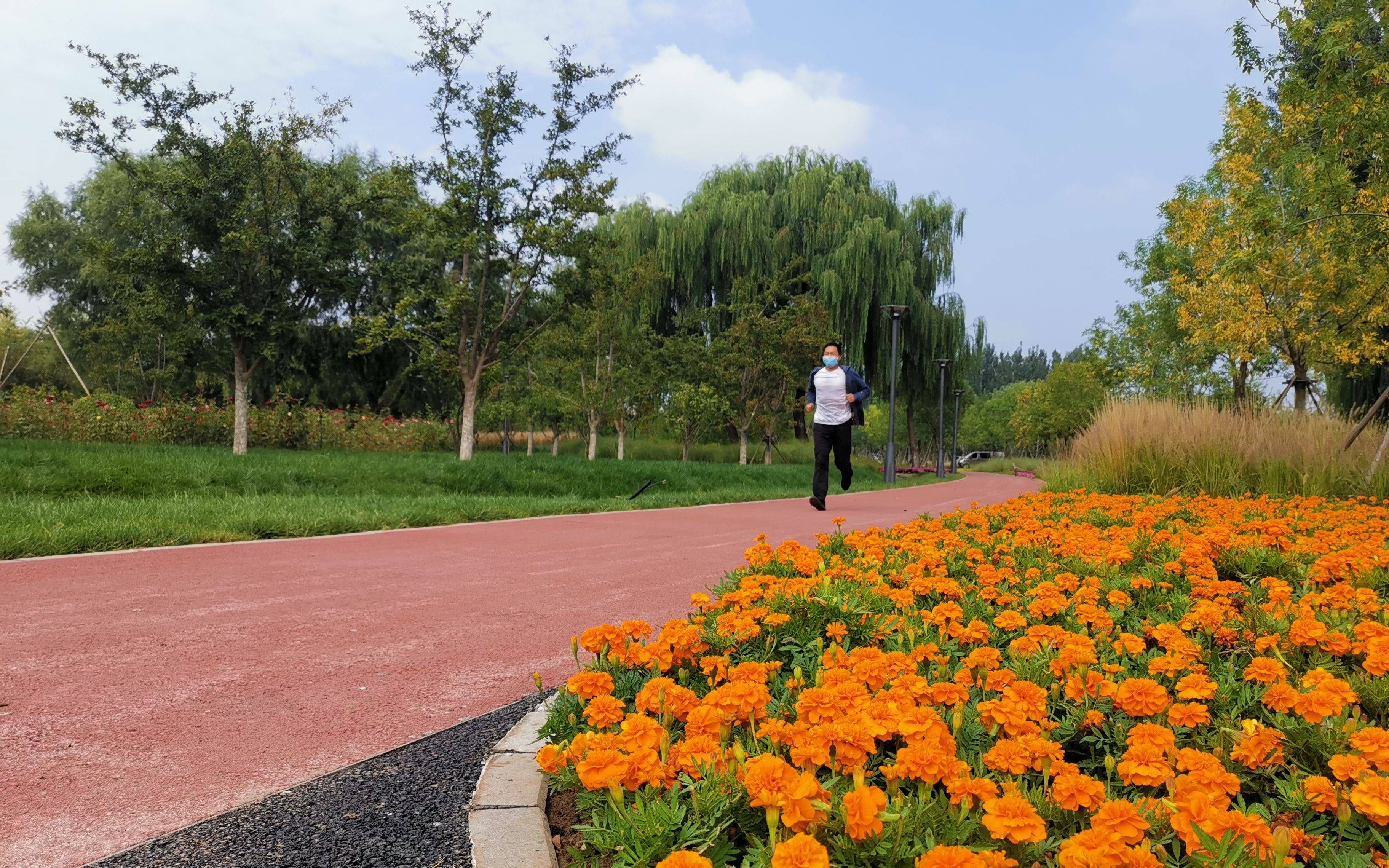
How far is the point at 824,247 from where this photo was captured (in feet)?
83.5

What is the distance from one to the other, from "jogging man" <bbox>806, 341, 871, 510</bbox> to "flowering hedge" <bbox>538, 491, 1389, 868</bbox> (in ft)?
22.0

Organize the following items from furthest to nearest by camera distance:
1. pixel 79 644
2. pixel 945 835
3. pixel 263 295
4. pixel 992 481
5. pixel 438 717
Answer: pixel 992 481 < pixel 263 295 < pixel 79 644 < pixel 438 717 < pixel 945 835

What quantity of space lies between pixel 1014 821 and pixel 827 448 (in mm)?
9272

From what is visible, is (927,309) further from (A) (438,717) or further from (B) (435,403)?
(A) (438,717)

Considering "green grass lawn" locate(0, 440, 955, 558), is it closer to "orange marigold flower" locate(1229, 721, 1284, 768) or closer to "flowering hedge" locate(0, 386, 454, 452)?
"flowering hedge" locate(0, 386, 454, 452)

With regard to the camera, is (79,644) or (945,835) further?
(79,644)

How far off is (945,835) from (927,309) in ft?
85.8

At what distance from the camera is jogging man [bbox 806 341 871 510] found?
1038 cm

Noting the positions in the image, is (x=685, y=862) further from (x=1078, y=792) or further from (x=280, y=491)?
(x=280, y=491)

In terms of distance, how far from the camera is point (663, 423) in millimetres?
23656

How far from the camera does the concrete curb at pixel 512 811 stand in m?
1.92

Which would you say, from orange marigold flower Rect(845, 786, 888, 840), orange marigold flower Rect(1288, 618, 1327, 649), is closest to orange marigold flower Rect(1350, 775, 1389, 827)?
orange marigold flower Rect(845, 786, 888, 840)

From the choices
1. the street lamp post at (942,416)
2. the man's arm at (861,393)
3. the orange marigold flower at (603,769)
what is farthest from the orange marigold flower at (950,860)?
the street lamp post at (942,416)

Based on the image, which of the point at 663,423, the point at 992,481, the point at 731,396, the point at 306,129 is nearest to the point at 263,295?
the point at 306,129
